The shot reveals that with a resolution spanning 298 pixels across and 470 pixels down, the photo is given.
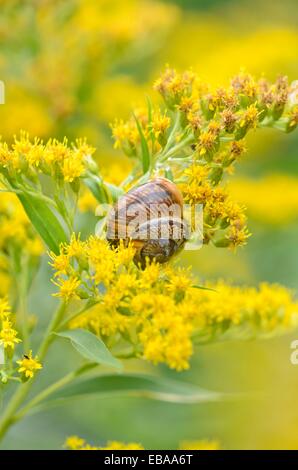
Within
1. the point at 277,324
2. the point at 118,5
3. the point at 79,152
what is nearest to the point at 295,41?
the point at 118,5

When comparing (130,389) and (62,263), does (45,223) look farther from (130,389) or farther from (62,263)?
(130,389)

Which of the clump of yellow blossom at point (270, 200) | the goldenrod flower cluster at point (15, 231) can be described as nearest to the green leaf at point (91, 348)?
the goldenrod flower cluster at point (15, 231)

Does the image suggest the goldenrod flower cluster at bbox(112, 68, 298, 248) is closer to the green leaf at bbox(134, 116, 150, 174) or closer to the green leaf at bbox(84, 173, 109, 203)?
the green leaf at bbox(134, 116, 150, 174)

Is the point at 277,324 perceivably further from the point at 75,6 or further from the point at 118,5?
the point at 118,5

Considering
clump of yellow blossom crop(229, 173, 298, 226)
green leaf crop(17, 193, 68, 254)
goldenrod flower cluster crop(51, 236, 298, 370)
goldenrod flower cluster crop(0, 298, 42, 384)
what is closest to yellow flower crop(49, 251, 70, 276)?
goldenrod flower cluster crop(51, 236, 298, 370)

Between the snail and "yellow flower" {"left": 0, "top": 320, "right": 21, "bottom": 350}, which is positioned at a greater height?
the snail
